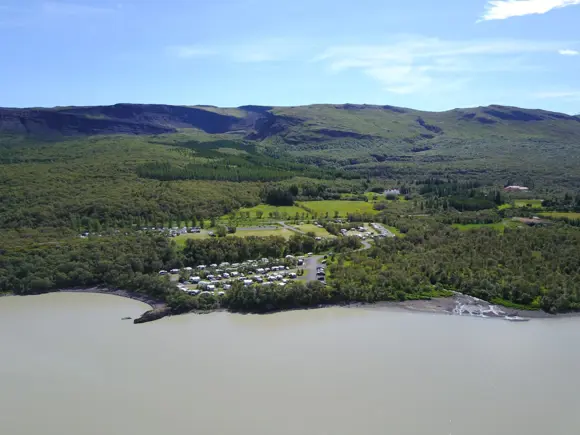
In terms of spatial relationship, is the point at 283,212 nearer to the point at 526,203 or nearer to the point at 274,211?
the point at 274,211

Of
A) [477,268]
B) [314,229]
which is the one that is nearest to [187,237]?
[314,229]

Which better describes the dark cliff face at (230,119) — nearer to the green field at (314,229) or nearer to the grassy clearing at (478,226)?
the grassy clearing at (478,226)

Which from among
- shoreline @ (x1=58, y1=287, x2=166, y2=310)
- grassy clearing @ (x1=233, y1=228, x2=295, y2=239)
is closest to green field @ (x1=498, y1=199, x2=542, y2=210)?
grassy clearing @ (x1=233, y1=228, x2=295, y2=239)

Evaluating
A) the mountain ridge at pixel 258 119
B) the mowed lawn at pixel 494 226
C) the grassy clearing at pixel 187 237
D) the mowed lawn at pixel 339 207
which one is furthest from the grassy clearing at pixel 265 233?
the mountain ridge at pixel 258 119

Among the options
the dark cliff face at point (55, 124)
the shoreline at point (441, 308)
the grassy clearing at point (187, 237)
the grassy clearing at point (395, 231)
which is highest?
the dark cliff face at point (55, 124)

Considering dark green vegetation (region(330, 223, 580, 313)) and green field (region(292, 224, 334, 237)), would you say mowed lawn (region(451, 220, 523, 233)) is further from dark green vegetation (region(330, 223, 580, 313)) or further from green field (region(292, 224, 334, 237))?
green field (region(292, 224, 334, 237))

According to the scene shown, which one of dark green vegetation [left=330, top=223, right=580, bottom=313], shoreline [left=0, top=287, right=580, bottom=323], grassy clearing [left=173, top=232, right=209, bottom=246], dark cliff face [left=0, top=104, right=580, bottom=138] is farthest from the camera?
dark cliff face [left=0, top=104, right=580, bottom=138]
